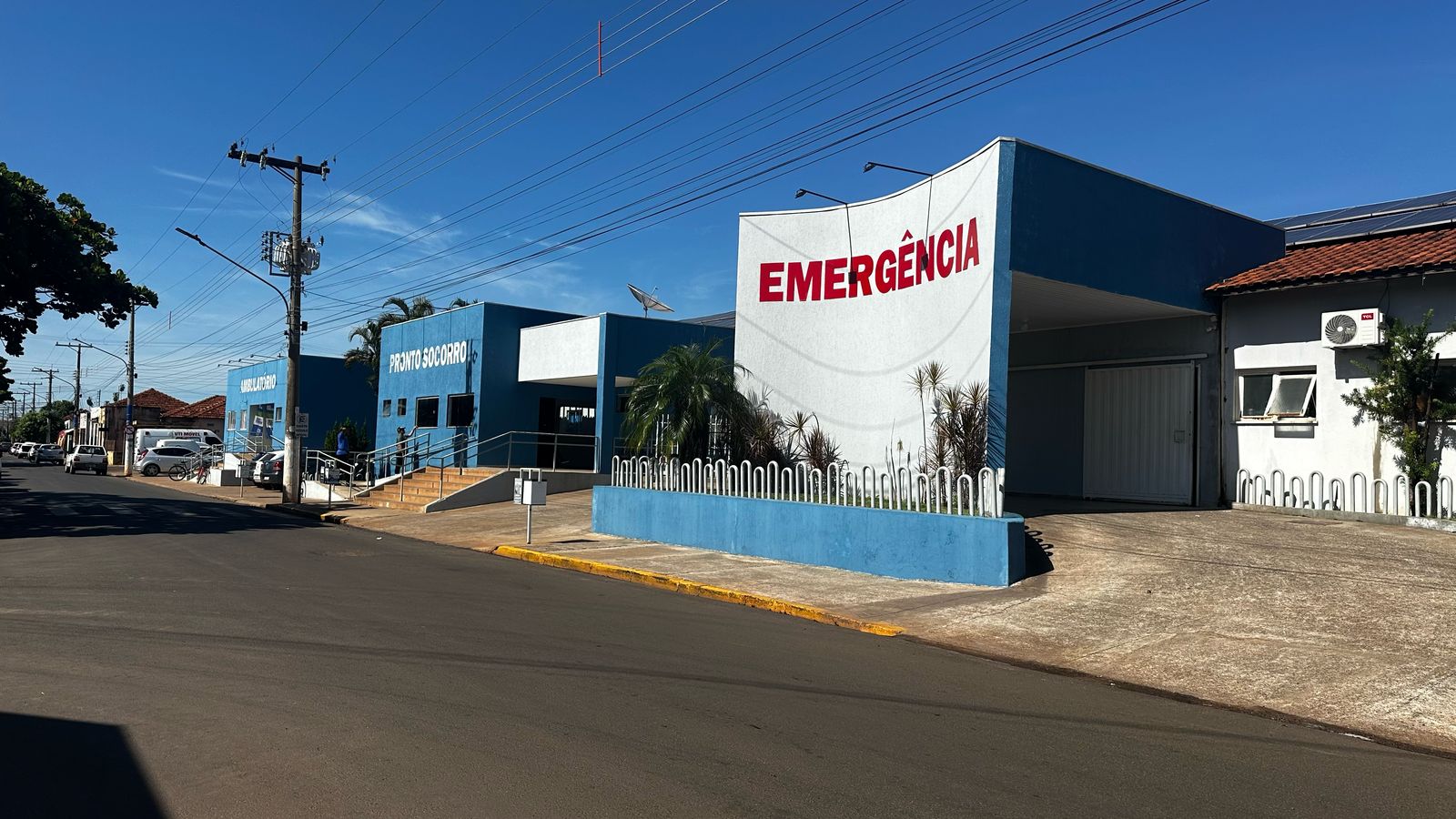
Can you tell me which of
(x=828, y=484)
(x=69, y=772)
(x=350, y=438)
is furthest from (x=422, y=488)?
(x=69, y=772)

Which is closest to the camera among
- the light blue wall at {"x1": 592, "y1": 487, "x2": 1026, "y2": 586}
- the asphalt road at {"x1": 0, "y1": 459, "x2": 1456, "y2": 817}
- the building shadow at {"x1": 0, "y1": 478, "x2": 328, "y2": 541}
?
the asphalt road at {"x1": 0, "y1": 459, "x2": 1456, "y2": 817}

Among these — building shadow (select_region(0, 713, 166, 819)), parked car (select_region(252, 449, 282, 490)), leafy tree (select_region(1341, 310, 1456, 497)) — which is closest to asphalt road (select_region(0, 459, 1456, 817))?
building shadow (select_region(0, 713, 166, 819))

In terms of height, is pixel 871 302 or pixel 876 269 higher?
pixel 876 269

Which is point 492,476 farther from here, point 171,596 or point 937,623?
point 937,623

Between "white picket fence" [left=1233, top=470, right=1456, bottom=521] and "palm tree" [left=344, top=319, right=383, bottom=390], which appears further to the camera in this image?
"palm tree" [left=344, top=319, right=383, bottom=390]

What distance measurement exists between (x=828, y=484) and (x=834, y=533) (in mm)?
782

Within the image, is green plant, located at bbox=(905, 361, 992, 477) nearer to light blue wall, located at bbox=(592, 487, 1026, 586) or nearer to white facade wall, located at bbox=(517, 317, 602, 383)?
light blue wall, located at bbox=(592, 487, 1026, 586)

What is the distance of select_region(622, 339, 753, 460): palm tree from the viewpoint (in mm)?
17469

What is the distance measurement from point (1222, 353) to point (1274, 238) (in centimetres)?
301

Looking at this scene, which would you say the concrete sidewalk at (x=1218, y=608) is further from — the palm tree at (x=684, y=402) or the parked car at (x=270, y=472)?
the parked car at (x=270, y=472)

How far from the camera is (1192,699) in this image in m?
7.20

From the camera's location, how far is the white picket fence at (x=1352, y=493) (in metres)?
12.9

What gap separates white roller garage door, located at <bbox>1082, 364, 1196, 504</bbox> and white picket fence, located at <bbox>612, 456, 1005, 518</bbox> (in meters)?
4.53

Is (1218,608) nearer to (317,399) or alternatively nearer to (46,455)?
(317,399)
